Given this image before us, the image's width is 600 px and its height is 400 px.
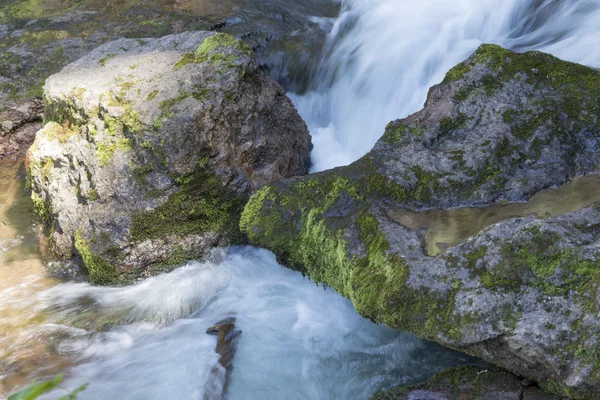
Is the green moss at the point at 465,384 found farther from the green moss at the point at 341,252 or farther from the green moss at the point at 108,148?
the green moss at the point at 108,148

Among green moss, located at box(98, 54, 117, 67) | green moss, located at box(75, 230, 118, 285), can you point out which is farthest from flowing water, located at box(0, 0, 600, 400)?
green moss, located at box(98, 54, 117, 67)

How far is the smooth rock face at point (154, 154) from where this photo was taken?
5.82 meters

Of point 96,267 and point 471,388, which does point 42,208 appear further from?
point 471,388

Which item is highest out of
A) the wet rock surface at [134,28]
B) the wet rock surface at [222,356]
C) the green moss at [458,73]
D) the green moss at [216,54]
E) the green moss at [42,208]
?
the wet rock surface at [134,28]

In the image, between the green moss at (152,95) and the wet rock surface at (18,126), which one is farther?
the wet rock surface at (18,126)

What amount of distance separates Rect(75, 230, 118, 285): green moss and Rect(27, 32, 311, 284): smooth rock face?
1cm

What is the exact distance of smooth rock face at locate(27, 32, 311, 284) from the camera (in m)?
5.82

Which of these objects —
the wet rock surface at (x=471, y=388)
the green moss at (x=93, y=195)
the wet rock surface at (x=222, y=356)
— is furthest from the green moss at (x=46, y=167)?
the wet rock surface at (x=471, y=388)

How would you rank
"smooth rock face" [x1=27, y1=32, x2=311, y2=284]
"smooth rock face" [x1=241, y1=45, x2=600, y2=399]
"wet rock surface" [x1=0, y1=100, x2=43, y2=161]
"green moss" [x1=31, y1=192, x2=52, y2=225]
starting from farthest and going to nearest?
1. "wet rock surface" [x1=0, y1=100, x2=43, y2=161]
2. "green moss" [x1=31, y1=192, x2=52, y2=225]
3. "smooth rock face" [x1=27, y1=32, x2=311, y2=284]
4. "smooth rock face" [x1=241, y1=45, x2=600, y2=399]

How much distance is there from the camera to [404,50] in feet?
26.7

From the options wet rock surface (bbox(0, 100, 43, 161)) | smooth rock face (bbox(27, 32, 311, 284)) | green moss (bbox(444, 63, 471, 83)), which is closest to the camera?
green moss (bbox(444, 63, 471, 83))

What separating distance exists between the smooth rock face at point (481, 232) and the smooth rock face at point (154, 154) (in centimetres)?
93

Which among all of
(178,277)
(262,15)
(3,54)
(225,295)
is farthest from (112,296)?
(262,15)

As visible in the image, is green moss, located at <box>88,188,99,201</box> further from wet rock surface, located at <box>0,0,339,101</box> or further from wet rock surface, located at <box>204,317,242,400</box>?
wet rock surface, located at <box>0,0,339,101</box>
